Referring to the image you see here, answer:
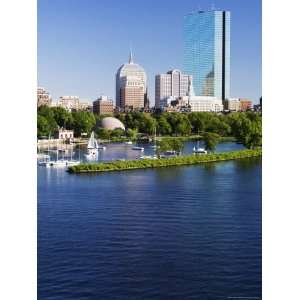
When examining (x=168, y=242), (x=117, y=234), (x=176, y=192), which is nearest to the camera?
(x=168, y=242)

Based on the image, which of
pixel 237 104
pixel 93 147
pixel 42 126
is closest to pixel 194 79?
pixel 237 104

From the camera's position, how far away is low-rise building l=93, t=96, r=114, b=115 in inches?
324

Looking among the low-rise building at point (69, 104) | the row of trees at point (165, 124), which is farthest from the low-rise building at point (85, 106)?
the low-rise building at point (69, 104)

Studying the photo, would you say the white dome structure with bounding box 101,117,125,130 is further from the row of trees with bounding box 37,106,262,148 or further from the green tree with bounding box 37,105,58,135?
the green tree with bounding box 37,105,58,135

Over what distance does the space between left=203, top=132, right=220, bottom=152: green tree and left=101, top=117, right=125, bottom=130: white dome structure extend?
2.12 meters

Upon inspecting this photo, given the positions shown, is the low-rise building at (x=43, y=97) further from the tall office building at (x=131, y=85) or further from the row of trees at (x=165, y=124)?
the tall office building at (x=131, y=85)

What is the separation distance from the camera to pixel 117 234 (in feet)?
12.6

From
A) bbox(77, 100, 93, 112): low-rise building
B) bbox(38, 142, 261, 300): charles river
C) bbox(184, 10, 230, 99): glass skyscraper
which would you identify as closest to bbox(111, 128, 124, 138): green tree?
bbox(77, 100, 93, 112): low-rise building
